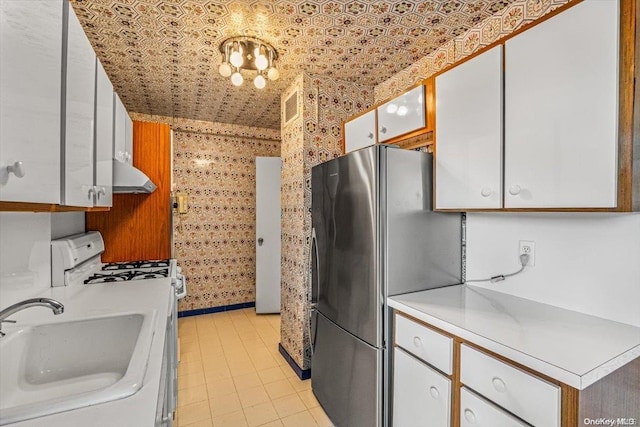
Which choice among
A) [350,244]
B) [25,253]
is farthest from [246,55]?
[25,253]

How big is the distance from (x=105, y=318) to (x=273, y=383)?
61.1 inches

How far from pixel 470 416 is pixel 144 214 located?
2.57 metres

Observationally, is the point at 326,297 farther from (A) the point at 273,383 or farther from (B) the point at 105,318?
(B) the point at 105,318

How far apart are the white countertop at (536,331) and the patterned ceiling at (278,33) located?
154 centimetres

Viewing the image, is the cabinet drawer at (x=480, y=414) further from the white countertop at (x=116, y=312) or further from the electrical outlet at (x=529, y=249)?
the white countertop at (x=116, y=312)

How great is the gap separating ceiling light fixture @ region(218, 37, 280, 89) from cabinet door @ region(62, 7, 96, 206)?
A: 0.79 meters

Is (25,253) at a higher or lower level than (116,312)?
higher

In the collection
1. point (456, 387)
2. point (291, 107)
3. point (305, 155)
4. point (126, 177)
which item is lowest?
point (456, 387)

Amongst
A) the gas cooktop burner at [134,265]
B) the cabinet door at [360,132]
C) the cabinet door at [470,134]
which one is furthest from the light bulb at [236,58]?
the gas cooktop burner at [134,265]

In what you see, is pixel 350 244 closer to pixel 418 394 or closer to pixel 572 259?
pixel 418 394

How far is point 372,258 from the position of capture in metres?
1.60

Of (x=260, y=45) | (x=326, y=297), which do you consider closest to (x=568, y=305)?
(x=326, y=297)

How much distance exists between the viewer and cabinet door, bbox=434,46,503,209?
1.40 meters

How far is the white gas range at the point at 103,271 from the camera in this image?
1.71 m
